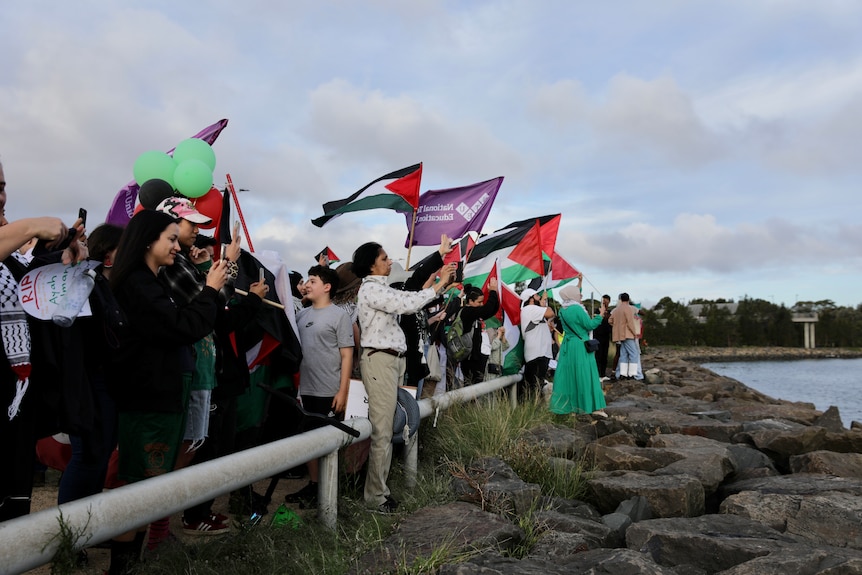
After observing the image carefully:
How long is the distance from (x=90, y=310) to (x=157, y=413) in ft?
2.34

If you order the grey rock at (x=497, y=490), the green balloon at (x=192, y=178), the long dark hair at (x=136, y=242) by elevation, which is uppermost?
the green balloon at (x=192, y=178)

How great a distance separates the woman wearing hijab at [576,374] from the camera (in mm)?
9508

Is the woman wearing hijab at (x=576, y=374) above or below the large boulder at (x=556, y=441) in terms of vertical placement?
above

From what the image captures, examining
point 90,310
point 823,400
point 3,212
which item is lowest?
point 823,400

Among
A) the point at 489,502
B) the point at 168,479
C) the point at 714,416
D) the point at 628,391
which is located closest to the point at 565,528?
the point at 489,502

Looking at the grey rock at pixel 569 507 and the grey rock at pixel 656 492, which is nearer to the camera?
the grey rock at pixel 569 507

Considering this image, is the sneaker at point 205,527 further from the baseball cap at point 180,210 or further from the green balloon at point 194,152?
the green balloon at point 194,152

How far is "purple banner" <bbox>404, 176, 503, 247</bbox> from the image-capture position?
849 centimetres

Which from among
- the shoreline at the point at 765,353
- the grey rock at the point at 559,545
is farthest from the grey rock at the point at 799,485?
the shoreline at the point at 765,353

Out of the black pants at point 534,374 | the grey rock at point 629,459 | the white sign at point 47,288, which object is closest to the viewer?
the white sign at point 47,288

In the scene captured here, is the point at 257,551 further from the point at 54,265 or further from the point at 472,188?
the point at 472,188

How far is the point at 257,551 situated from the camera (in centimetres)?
353

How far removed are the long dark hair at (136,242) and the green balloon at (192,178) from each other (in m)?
1.75

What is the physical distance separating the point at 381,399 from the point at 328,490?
35.7 inches
